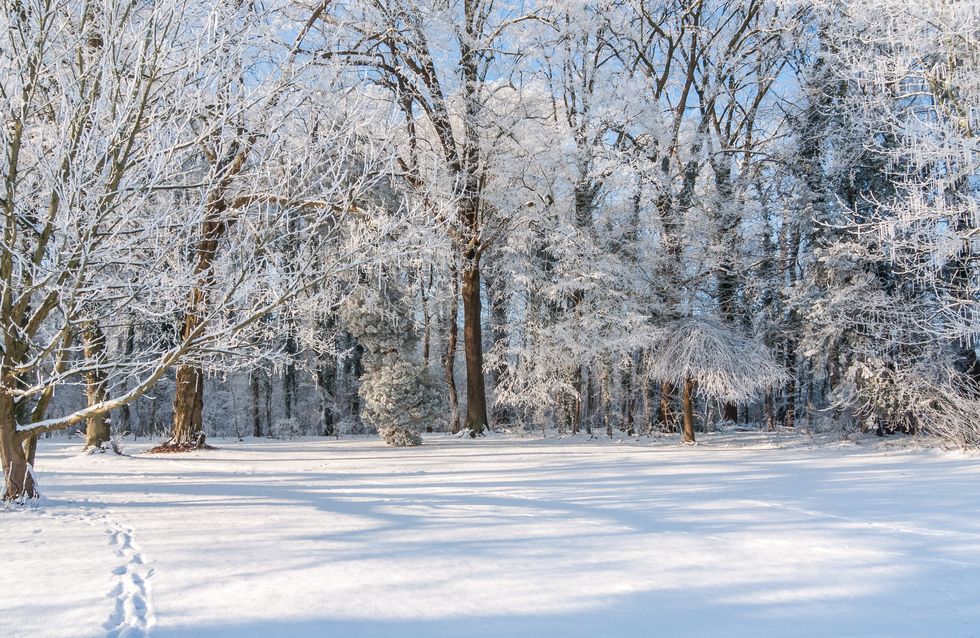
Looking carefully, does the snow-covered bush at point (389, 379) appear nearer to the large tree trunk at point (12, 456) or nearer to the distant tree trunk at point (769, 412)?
the large tree trunk at point (12, 456)

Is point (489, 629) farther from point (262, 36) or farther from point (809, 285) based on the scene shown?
point (809, 285)

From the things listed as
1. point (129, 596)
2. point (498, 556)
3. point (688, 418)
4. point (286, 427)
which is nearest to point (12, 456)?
point (129, 596)

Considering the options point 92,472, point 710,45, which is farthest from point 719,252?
point 92,472

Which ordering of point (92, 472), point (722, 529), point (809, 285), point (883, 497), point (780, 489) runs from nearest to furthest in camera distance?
point (722, 529)
point (883, 497)
point (780, 489)
point (92, 472)
point (809, 285)

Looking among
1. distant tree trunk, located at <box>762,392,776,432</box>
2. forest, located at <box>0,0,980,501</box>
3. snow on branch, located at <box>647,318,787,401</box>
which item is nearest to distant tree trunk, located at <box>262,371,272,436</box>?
forest, located at <box>0,0,980,501</box>

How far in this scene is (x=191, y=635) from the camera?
3.27 meters

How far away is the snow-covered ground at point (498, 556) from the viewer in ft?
11.7

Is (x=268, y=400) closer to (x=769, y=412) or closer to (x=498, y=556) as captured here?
(x=769, y=412)

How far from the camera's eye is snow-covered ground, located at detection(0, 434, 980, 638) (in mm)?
3574

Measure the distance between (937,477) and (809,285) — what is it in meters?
7.25

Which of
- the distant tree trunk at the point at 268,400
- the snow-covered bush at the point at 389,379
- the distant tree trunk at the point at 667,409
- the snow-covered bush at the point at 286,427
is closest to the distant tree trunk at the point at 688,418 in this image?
the distant tree trunk at the point at 667,409

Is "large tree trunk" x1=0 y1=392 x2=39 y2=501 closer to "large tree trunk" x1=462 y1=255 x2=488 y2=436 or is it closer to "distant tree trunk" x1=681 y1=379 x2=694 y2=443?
"large tree trunk" x1=462 y1=255 x2=488 y2=436

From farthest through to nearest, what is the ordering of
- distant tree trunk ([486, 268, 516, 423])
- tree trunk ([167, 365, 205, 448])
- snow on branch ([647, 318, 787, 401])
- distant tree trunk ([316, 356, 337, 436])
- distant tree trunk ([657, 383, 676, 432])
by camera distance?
1. distant tree trunk ([316, 356, 337, 436])
2. distant tree trunk ([486, 268, 516, 423])
3. distant tree trunk ([657, 383, 676, 432])
4. tree trunk ([167, 365, 205, 448])
5. snow on branch ([647, 318, 787, 401])

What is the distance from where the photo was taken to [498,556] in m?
4.80
